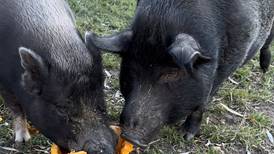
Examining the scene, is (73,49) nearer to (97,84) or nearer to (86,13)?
(97,84)

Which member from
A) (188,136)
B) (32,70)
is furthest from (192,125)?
(32,70)

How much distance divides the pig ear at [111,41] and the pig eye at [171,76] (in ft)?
1.29

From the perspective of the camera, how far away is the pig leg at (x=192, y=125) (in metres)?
5.32

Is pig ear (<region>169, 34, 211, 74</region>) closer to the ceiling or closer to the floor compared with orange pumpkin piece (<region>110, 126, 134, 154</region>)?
closer to the ceiling

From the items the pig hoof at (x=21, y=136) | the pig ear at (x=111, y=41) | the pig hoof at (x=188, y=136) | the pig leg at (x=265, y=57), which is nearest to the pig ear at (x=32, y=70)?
the pig ear at (x=111, y=41)

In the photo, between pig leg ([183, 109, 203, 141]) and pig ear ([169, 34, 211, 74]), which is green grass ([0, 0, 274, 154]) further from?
pig ear ([169, 34, 211, 74])

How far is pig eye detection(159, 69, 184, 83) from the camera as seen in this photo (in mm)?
4297

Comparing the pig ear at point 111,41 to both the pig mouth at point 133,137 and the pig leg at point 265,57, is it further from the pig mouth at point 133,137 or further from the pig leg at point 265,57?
the pig leg at point 265,57

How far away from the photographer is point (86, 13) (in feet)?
24.5

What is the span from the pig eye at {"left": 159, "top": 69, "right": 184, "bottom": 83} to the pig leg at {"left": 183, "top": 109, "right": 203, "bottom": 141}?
1052 mm

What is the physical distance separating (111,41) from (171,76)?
56cm

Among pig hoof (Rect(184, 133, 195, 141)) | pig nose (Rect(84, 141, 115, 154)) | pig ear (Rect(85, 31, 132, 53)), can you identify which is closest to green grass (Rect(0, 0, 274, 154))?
pig hoof (Rect(184, 133, 195, 141))

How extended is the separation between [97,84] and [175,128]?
1483mm

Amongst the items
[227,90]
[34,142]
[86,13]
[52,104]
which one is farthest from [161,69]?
[86,13]
